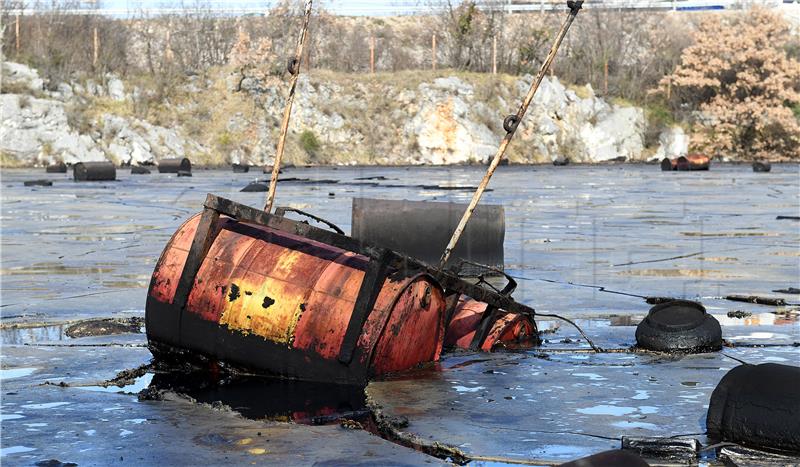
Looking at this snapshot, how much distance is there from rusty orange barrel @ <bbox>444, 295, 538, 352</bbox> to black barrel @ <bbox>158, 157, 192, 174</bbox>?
31.1 meters

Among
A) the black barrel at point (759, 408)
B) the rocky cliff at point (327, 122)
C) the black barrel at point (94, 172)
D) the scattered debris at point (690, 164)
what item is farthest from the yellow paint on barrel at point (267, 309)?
the rocky cliff at point (327, 122)

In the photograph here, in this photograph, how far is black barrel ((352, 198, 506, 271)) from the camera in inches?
445

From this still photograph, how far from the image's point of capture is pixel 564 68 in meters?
61.8

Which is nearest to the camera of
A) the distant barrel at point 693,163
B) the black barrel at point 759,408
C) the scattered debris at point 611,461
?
the scattered debris at point 611,461

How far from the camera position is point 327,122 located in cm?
5312

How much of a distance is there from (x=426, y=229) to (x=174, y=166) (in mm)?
28678

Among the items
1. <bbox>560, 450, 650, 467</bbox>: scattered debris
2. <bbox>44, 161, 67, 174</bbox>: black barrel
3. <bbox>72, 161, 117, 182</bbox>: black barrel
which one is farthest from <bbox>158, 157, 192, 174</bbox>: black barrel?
<bbox>560, 450, 650, 467</bbox>: scattered debris

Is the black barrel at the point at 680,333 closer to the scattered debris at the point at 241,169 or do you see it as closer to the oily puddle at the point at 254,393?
the oily puddle at the point at 254,393

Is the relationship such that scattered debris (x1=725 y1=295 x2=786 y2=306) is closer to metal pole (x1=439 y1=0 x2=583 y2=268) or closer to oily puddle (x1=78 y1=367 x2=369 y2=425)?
metal pole (x1=439 y1=0 x2=583 y2=268)

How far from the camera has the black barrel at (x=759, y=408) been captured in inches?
187

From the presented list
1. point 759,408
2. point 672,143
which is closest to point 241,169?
point 672,143

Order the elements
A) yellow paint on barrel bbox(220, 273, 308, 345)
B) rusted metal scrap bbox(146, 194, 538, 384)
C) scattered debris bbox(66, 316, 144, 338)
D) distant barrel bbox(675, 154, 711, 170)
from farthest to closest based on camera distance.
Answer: distant barrel bbox(675, 154, 711, 170)
scattered debris bbox(66, 316, 144, 338)
yellow paint on barrel bbox(220, 273, 308, 345)
rusted metal scrap bbox(146, 194, 538, 384)

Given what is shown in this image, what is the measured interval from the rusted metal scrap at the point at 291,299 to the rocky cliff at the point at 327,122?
4031 centimetres

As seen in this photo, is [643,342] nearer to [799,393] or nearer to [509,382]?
[509,382]
